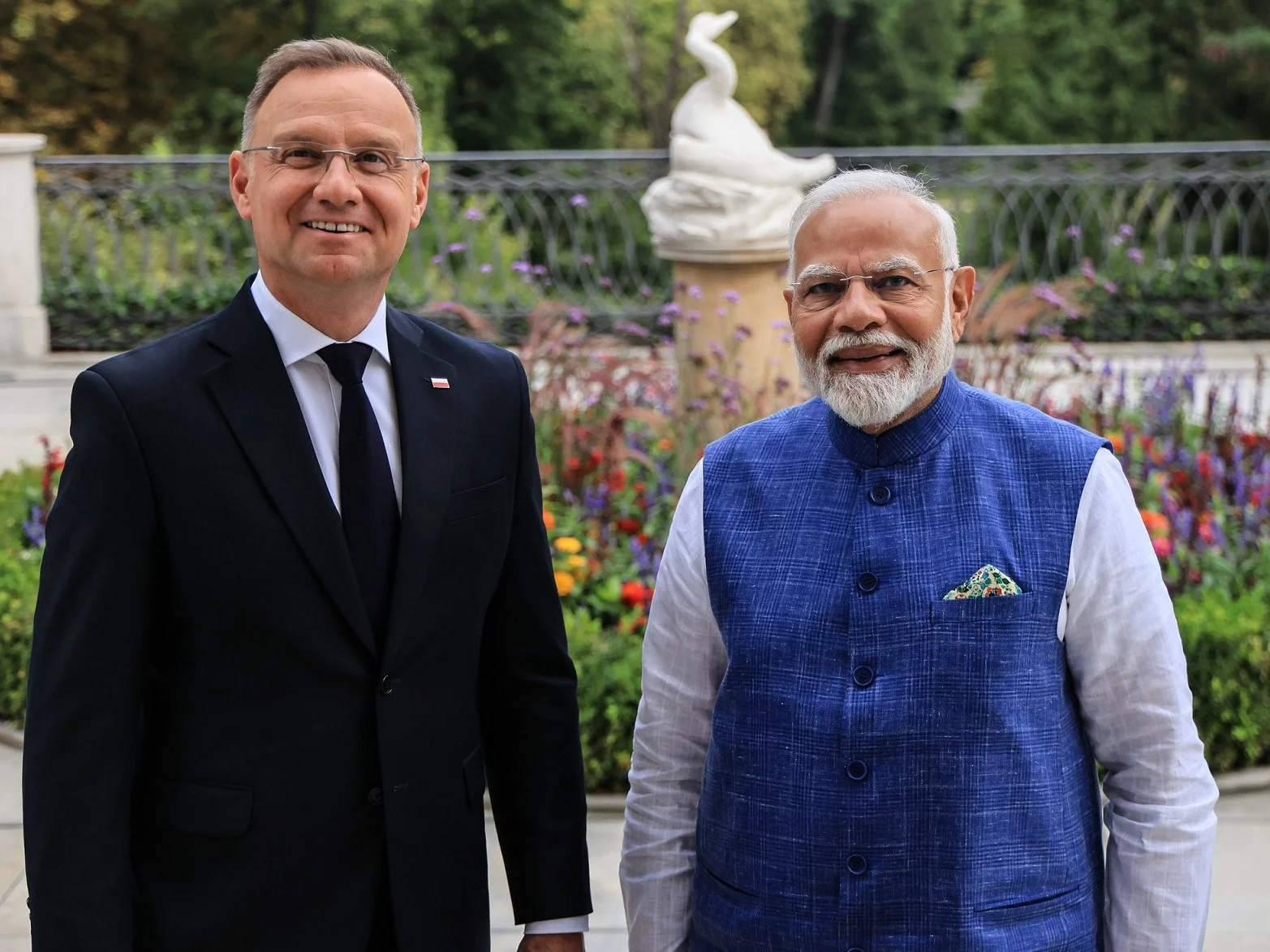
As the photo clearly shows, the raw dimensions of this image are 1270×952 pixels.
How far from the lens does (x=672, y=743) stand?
2.07 metres

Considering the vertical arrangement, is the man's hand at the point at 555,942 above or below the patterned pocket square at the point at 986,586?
below

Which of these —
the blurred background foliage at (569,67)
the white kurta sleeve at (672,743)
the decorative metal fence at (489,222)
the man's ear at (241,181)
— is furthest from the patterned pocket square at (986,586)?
the blurred background foliage at (569,67)

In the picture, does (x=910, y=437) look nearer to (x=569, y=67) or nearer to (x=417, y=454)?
(x=417, y=454)

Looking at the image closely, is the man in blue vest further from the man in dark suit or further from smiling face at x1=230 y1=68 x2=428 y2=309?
smiling face at x1=230 y1=68 x2=428 y2=309

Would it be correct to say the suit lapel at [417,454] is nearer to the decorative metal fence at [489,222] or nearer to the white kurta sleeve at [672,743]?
the white kurta sleeve at [672,743]

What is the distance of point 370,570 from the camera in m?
1.97

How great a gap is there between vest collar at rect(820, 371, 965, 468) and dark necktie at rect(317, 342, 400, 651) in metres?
0.60

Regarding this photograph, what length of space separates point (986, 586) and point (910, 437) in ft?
0.75

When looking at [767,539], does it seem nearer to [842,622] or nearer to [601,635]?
[842,622]

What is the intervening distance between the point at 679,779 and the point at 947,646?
0.43 meters

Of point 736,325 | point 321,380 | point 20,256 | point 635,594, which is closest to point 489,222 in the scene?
point 20,256

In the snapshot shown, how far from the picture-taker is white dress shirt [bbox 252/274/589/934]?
2002 millimetres

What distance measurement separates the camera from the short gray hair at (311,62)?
1.97 meters

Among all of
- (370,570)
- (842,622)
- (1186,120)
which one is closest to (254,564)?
(370,570)
